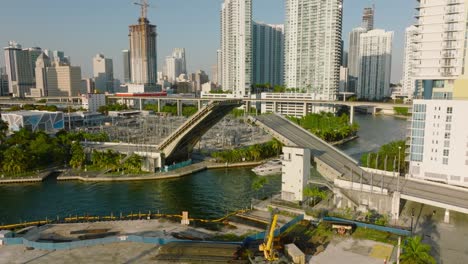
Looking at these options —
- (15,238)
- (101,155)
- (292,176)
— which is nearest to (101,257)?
(15,238)

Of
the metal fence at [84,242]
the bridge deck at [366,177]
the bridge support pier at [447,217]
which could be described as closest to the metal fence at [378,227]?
the bridge deck at [366,177]

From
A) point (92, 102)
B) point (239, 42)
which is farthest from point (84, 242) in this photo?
point (239, 42)

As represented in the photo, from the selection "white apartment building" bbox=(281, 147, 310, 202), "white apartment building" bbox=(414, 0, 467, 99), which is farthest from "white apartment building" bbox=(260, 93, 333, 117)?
"white apartment building" bbox=(281, 147, 310, 202)

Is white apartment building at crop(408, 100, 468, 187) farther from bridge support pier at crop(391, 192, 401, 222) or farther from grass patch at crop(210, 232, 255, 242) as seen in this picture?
grass patch at crop(210, 232, 255, 242)

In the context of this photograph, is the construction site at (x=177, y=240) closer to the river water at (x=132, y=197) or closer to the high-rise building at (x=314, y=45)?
the river water at (x=132, y=197)

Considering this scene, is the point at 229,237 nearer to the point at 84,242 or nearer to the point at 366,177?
the point at 84,242

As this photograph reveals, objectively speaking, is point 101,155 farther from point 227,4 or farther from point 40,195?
point 227,4

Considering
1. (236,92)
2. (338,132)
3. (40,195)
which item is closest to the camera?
(40,195)
